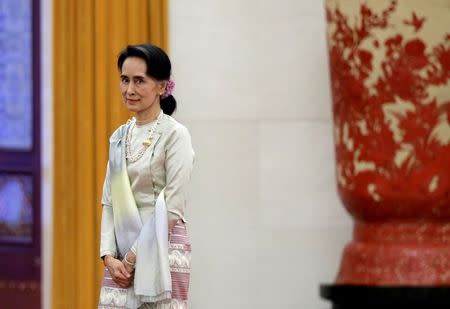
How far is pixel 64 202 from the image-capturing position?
4.40 meters

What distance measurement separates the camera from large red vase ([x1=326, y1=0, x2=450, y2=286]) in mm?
1566

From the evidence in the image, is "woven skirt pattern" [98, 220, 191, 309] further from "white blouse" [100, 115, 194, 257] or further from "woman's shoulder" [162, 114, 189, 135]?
"woman's shoulder" [162, 114, 189, 135]

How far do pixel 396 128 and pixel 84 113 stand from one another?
2964 mm

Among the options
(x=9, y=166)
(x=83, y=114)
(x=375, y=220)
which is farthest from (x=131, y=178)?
(x=9, y=166)

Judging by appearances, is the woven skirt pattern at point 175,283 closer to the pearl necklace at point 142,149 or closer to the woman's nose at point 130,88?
the pearl necklace at point 142,149

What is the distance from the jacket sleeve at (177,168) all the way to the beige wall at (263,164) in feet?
5.27

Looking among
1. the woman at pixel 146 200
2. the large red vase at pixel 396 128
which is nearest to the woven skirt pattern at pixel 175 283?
the woman at pixel 146 200

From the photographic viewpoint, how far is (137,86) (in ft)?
9.30

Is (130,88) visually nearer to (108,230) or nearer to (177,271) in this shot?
(108,230)

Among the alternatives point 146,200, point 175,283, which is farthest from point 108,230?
A: point 175,283

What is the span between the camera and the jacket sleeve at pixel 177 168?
2.78m

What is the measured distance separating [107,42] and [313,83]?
95cm

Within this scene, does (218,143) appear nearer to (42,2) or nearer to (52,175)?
(52,175)

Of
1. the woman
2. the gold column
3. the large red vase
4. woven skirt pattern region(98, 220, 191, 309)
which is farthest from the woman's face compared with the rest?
the gold column
